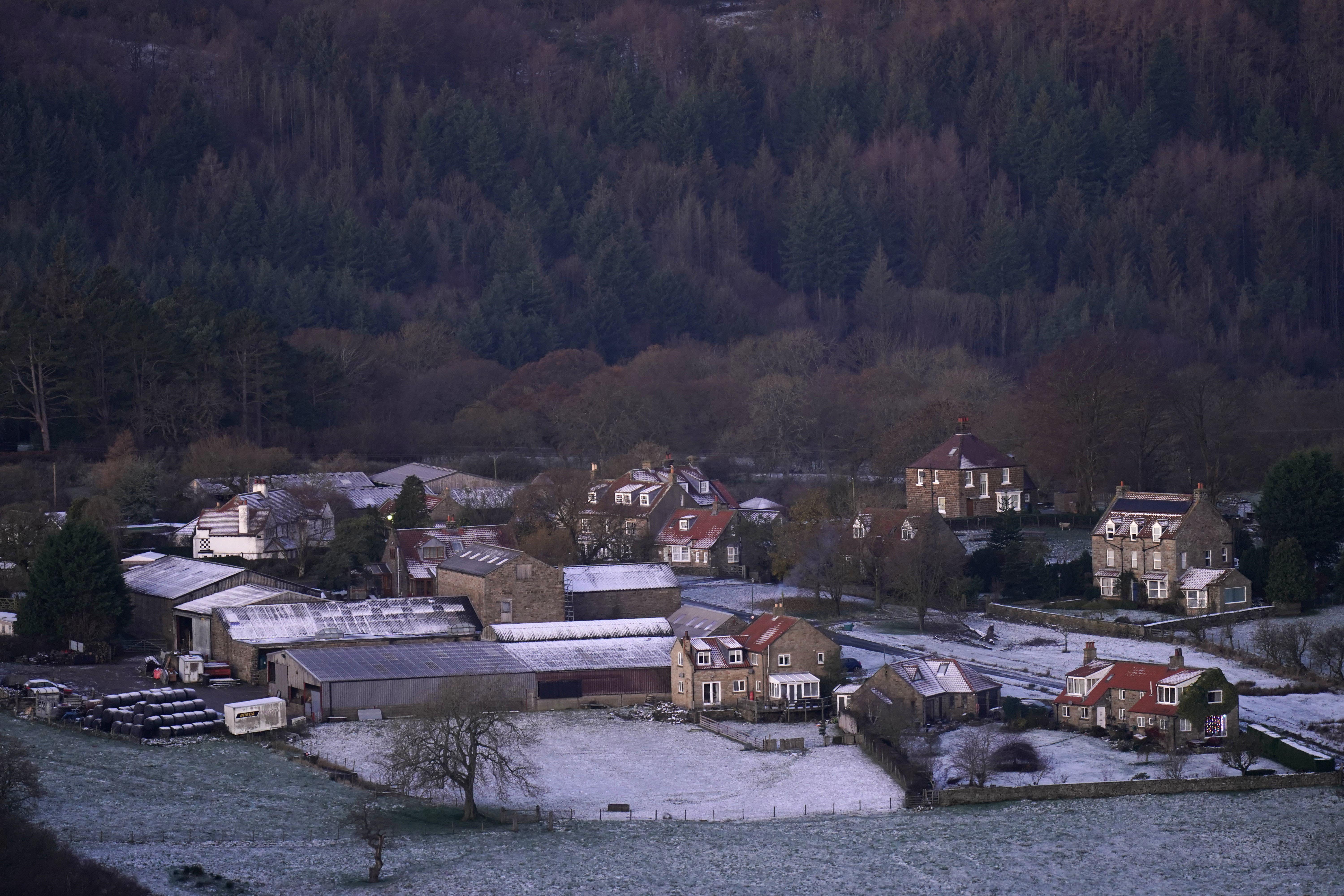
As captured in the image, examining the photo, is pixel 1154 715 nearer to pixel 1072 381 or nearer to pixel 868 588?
pixel 868 588

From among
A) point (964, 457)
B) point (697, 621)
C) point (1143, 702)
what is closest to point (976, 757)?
point (1143, 702)

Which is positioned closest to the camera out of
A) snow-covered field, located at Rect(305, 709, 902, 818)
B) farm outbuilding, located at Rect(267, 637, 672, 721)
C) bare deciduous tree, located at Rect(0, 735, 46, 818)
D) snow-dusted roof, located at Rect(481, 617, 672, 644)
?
bare deciduous tree, located at Rect(0, 735, 46, 818)

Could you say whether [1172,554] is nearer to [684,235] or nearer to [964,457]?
[964,457]

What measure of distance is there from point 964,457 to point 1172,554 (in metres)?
15.3

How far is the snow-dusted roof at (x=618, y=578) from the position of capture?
60.2 metres

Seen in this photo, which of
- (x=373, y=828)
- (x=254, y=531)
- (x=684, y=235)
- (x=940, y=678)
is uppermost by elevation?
(x=373, y=828)

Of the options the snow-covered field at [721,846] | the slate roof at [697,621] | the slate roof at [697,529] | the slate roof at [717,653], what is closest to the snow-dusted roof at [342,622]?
the slate roof at [697,621]

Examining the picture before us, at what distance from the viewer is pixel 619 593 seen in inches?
2370

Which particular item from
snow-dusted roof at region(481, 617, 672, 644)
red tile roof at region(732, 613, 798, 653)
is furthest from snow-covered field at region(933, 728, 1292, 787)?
snow-dusted roof at region(481, 617, 672, 644)

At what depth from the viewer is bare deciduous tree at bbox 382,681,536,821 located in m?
41.4

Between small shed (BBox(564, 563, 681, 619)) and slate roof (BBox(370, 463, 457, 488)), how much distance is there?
2293cm

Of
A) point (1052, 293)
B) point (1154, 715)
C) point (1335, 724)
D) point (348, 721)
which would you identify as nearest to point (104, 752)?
point (348, 721)

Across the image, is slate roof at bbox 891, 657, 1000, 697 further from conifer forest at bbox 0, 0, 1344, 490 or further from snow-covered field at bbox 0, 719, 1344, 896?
conifer forest at bbox 0, 0, 1344, 490

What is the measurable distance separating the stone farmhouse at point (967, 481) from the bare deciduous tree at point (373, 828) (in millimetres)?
36803
